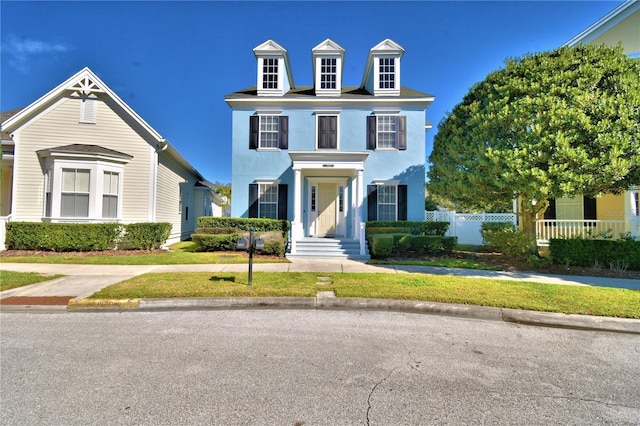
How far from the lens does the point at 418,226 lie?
512 inches

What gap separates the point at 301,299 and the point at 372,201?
30.2 ft

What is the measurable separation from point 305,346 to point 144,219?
39.1 feet

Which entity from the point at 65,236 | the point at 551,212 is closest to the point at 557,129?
the point at 551,212

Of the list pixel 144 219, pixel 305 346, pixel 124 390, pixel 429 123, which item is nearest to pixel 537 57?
pixel 429 123

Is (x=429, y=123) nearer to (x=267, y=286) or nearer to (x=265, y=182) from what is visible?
(x=265, y=182)

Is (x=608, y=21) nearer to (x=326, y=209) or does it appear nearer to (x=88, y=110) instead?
(x=326, y=209)

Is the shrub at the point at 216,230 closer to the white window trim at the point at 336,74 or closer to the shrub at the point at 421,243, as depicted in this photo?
the shrub at the point at 421,243

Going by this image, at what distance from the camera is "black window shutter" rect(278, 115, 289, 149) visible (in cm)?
1416

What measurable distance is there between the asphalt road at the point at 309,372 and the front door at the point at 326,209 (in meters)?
9.02

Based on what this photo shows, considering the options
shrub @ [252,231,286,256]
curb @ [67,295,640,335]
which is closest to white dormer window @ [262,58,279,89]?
shrub @ [252,231,286,256]

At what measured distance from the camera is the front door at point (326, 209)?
45.7 ft

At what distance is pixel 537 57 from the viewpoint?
9.46 meters

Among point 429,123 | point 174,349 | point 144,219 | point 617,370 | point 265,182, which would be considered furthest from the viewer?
point 429,123

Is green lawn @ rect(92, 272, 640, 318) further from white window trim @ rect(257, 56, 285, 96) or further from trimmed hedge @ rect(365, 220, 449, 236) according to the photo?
white window trim @ rect(257, 56, 285, 96)
